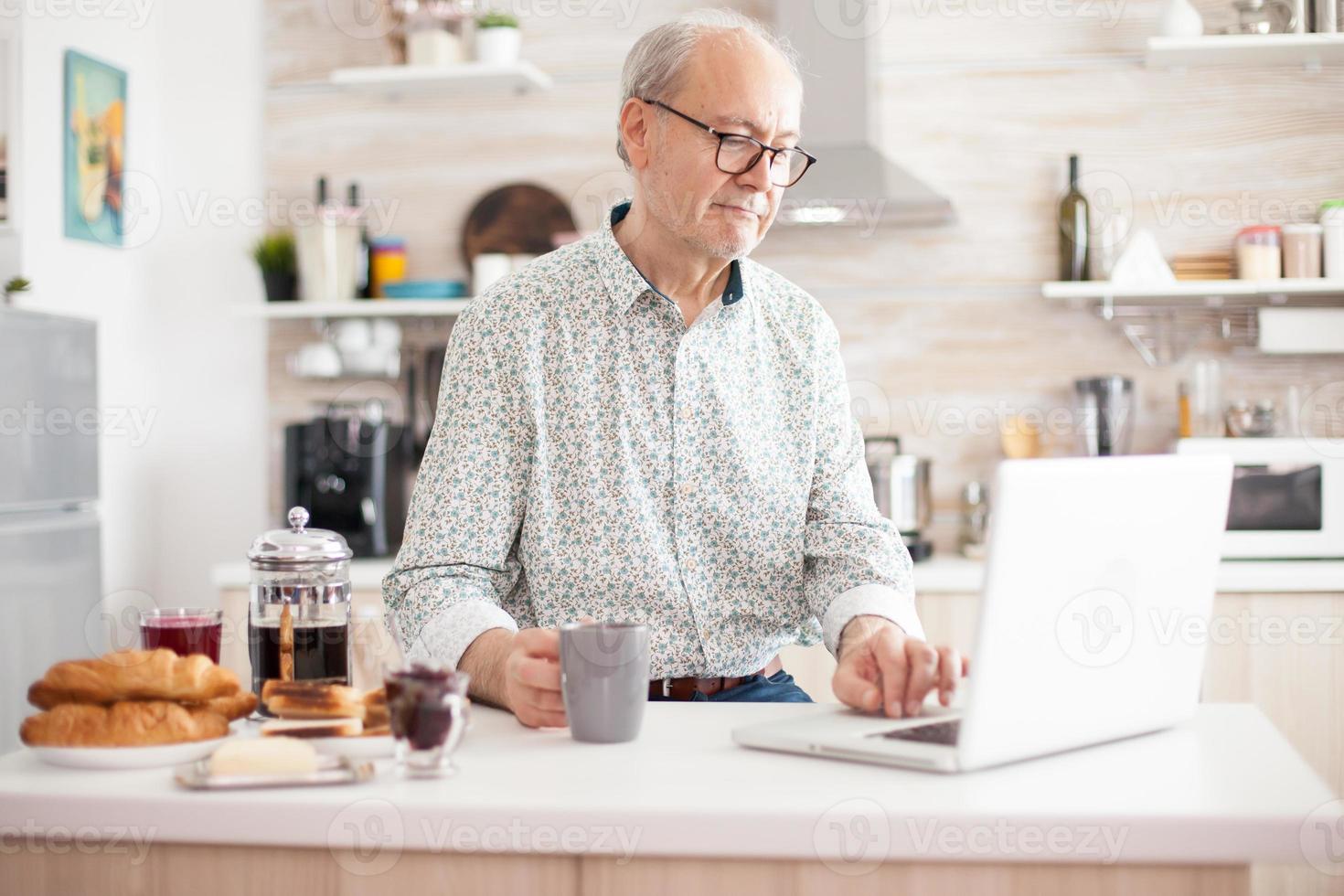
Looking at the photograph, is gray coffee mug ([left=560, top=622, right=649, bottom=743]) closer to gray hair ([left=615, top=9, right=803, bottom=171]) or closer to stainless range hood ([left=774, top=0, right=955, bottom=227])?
gray hair ([left=615, top=9, right=803, bottom=171])

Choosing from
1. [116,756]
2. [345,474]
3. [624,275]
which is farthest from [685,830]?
[345,474]

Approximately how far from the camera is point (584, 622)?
3.92 feet

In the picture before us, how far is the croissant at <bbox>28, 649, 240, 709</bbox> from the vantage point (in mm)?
1134

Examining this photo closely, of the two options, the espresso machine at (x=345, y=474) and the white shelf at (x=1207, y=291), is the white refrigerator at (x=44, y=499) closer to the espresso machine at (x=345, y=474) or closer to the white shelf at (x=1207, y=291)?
the espresso machine at (x=345, y=474)

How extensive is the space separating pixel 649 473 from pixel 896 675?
0.52m

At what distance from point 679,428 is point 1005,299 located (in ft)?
6.53

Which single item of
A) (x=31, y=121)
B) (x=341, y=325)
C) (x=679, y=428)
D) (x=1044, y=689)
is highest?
(x=31, y=121)

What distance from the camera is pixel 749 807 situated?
0.96 metres

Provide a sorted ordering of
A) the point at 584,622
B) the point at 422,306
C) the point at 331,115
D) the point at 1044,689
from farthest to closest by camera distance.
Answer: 1. the point at 331,115
2. the point at 422,306
3. the point at 584,622
4. the point at 1044,689

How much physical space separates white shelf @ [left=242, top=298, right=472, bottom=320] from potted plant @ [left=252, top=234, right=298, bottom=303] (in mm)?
45

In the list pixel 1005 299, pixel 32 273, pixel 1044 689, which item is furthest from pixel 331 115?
pixel 1044 689

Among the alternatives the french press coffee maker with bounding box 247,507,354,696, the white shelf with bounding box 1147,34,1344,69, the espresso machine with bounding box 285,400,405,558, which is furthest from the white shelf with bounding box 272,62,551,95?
the french press coffee maker with bounding box 247,507,354,696

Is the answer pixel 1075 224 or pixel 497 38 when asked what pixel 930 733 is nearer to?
pixel 1075 224

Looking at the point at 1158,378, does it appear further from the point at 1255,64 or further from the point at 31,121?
the point at 31,121
